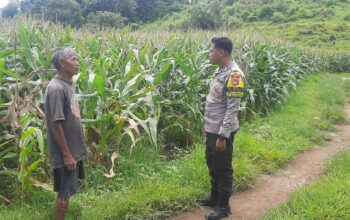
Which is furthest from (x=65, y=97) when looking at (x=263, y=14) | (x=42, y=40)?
(x=263, y=14)

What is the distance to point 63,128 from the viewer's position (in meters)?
3.02

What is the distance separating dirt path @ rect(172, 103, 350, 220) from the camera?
384cm

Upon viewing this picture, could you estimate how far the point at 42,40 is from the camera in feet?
16.8

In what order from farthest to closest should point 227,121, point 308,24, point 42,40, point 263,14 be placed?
point 263,14, point 308,24, point 42,40, point 227,121

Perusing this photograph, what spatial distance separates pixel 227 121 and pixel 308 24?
31955mm

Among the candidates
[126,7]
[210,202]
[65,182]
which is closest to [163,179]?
[210,202]

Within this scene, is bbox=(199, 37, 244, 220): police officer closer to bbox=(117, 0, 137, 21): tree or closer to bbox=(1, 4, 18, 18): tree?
bbox=(1, 4, 18, 18): tree

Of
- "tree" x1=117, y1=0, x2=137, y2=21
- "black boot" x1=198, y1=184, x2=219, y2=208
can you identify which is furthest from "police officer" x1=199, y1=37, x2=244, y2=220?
"tree" x1=117, y1=0, x2=137, y2=21

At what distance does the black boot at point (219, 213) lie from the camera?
11.8ft

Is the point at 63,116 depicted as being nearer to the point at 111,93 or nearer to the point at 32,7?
the point at 111,93

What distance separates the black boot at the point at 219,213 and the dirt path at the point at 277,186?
10 cm

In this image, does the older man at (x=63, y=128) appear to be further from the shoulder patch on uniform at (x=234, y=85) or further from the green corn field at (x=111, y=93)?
the shoulder patch on uniform at (x=234, y=85)

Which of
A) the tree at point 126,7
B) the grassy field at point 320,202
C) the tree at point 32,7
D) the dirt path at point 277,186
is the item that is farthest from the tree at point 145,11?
the grassy field at point 320,202

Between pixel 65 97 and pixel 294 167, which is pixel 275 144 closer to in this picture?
pixel 294 167
